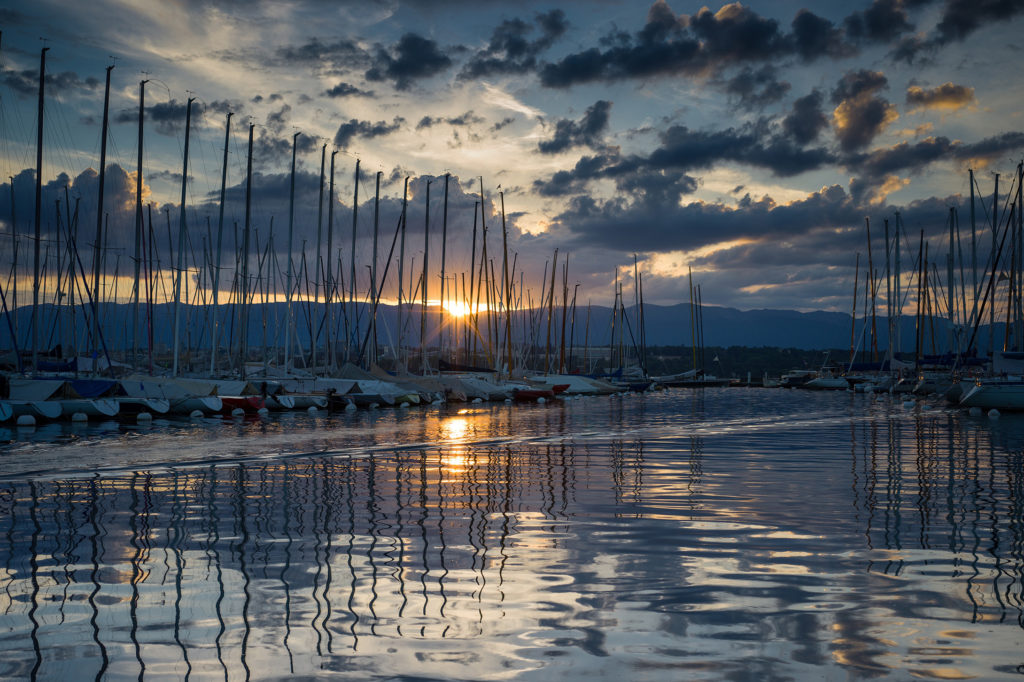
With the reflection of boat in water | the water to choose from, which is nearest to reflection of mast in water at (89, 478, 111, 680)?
the water

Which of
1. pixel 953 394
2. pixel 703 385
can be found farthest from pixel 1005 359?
pixel 703 385

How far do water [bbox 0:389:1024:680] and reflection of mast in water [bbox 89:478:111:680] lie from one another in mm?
32

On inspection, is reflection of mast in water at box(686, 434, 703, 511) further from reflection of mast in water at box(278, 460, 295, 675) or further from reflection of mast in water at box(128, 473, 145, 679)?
reflection of mast in water at box(128, 473, 145, 679)

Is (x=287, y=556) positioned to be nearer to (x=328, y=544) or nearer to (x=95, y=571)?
(x=328, y=544)

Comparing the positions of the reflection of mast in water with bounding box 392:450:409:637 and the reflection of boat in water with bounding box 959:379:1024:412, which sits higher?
the reflection of boat in water with bounding box 959:379:1024:412

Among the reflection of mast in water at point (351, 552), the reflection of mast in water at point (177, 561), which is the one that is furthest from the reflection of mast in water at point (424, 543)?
the reflection of mast in water at point (177, 561)

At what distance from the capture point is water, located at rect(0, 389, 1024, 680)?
696cm

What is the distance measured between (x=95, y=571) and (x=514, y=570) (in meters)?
4.91

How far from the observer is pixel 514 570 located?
399 inches

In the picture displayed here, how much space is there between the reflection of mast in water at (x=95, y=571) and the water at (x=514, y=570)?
32mm

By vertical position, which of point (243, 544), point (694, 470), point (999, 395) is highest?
point (999, 395)

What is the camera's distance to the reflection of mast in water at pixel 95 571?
694cm

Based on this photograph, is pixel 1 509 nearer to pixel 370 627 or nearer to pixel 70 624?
pixel 70 624

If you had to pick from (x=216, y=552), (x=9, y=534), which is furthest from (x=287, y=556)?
(x=9, y=534)
